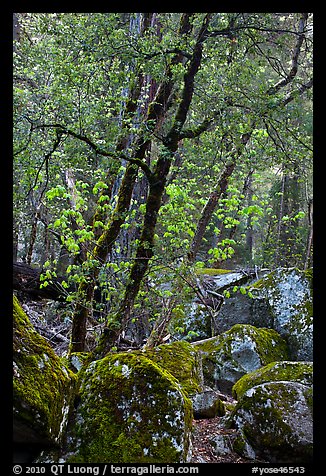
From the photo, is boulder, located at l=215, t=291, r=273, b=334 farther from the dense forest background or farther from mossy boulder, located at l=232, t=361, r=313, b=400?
mossy boulder, located at l=232, t=361, r=313, b=400

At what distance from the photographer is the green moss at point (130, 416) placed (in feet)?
9.21

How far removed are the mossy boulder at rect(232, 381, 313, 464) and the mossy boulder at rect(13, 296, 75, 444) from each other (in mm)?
1612

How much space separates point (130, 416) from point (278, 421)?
1.31 meters

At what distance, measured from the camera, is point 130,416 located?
2.93 metres

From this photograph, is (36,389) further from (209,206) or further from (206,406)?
(209,206)

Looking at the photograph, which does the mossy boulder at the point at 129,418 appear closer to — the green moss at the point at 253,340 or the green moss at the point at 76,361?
the green moss at the point at 76,361

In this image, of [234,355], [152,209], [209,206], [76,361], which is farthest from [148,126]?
[234,355]

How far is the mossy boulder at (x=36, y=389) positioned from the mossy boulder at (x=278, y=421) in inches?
63.4

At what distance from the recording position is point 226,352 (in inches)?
237
